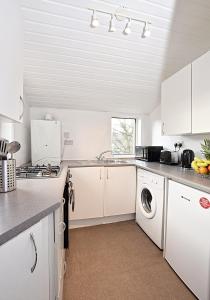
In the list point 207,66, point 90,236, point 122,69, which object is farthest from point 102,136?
point 207,66

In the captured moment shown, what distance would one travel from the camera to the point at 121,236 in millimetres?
2180

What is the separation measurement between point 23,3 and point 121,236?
8.48ft

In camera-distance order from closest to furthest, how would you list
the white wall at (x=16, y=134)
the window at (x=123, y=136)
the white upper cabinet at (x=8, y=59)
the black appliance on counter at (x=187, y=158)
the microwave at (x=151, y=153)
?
the white upper cabinet at (x=8, y=59), the white wall at (x=16, y=134), the black appliance on counter at (x=187, y=158), the microwave at (x=151, y=153), the window at (x=123, y=136)

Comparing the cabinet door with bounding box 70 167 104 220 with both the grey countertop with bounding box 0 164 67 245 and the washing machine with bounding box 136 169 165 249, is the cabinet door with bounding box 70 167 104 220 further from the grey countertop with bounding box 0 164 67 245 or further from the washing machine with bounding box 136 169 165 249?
the grey countertop with bounding box 0 164 67 245

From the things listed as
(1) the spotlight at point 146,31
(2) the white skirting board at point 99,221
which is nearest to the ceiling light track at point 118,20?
(1) the spotlight at point 146,31

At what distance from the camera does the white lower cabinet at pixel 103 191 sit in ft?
7.70

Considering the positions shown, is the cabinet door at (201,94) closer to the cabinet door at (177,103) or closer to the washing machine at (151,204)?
the cabinet door at (177,103)

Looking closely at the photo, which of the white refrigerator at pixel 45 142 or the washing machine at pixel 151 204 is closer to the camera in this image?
the washing machine at pixel 151 204

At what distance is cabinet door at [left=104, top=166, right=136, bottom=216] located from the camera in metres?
2.44

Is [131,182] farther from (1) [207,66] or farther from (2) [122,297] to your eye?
(1) [207,66]

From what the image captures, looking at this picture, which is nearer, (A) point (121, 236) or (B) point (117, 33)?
(B) point (117, 33)

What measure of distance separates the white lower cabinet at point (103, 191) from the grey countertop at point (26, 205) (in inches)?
42.4

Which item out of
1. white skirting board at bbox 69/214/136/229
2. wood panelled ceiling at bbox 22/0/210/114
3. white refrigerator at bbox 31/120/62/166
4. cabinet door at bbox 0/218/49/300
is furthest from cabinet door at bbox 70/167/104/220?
cabinet door at bbox 0/218/49/300

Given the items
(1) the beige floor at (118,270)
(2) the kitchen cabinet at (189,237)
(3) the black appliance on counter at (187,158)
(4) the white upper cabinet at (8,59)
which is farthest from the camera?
(3) the black appliance on counter at (187,158)
